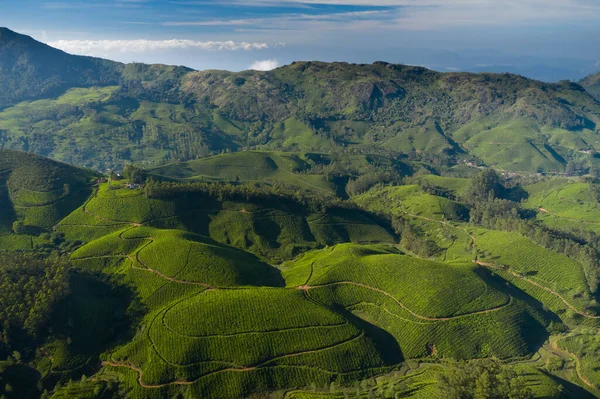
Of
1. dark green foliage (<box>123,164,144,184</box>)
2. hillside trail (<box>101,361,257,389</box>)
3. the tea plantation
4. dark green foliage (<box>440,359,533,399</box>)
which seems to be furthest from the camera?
dark green foliage (<box>123,164,144,184</box>)

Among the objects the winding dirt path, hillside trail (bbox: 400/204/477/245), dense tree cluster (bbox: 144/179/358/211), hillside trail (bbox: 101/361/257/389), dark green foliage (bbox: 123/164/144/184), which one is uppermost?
dark green foliage (bbox: 123/164/144/184)

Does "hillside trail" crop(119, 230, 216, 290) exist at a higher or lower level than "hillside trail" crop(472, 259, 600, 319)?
higher

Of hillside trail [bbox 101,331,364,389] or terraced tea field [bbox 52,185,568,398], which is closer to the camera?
hillside trail [bbox 101,331,364,389]

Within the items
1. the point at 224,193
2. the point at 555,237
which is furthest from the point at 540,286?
the point at 224,193

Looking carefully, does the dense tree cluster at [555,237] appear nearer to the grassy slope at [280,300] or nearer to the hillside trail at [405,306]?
the grassy slope at [280,300]

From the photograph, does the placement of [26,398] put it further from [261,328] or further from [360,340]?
[360,340]

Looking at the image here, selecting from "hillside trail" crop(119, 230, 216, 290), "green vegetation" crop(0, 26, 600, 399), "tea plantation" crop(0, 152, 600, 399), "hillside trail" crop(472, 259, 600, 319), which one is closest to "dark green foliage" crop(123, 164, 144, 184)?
"tea plantation" crop(0, 152, 600, 399)

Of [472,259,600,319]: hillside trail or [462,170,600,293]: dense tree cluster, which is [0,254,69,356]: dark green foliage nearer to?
[472,259,600,319]: hillside trail
